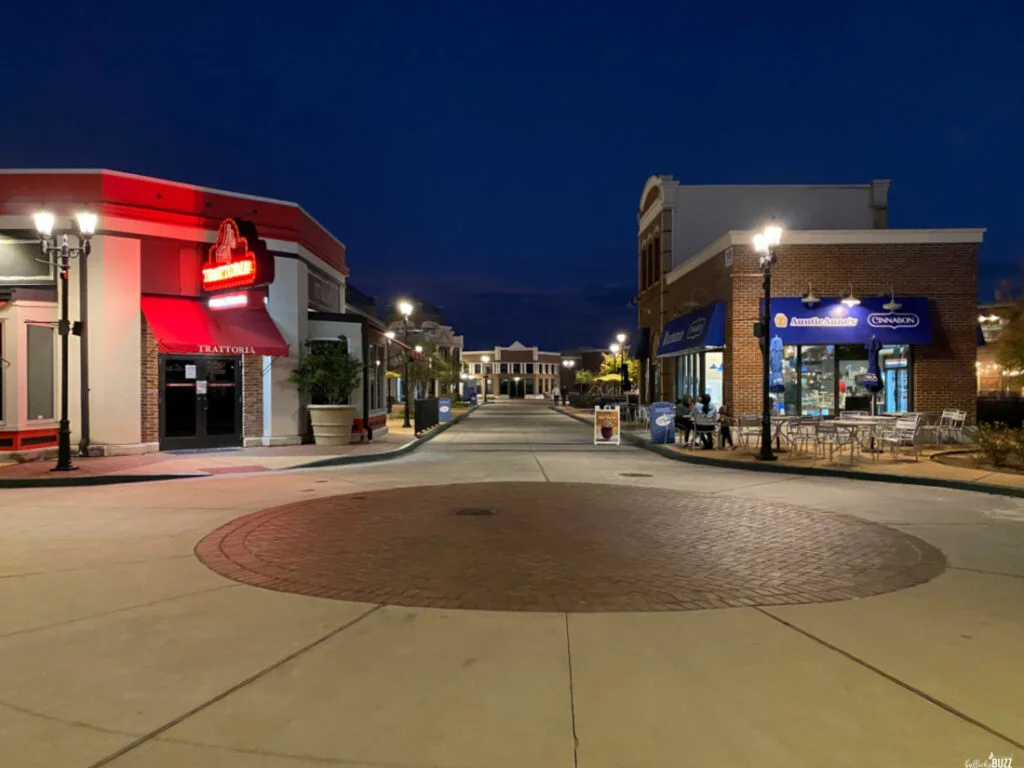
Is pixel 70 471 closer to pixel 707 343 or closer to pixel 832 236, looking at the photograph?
pixel 707 343

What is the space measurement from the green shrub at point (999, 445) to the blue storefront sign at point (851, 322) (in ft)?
18.4

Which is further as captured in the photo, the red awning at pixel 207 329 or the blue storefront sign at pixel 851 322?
the blue storefront sign at pixel 851 322

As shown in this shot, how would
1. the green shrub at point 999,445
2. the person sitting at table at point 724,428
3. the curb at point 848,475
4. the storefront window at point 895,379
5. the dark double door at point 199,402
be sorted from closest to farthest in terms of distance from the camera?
1. the curb at point 848,475
2. the green shrub at point 999,445
3. the dark double door at point 199,402
4. the person sitting at table at point 724,428
5. the storefront window at point 895,379

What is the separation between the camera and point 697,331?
918 inches

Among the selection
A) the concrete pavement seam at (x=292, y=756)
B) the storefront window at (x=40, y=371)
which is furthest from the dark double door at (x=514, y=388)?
the concrete pavement seam at (x=292, y=756)

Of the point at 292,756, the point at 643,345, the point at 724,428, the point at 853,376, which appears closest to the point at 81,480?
the point at 292,756

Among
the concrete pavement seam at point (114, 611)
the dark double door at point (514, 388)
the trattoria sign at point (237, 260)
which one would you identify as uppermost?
the trattoria sign at point (237, 260)

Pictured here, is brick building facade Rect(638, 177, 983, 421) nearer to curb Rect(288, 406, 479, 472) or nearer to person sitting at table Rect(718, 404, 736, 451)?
person sitting at table Rect(718, 404, 736, 451)

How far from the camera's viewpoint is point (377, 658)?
15.4ft

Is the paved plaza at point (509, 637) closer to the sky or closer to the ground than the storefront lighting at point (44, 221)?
closer to the ground

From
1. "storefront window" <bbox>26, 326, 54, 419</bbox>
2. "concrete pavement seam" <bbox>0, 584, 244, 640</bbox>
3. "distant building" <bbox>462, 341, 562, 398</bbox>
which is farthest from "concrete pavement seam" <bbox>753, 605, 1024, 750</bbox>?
"distant building" <bbox>462, 341, 562, 398</bbox>

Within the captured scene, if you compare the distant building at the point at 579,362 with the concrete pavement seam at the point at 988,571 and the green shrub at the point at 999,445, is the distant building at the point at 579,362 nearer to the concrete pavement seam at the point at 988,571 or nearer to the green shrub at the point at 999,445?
the green shrub at the point at 999,445

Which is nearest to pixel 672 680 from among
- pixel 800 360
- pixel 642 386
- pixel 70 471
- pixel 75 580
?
pixel 75 580

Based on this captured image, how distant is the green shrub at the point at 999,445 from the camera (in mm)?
14898
